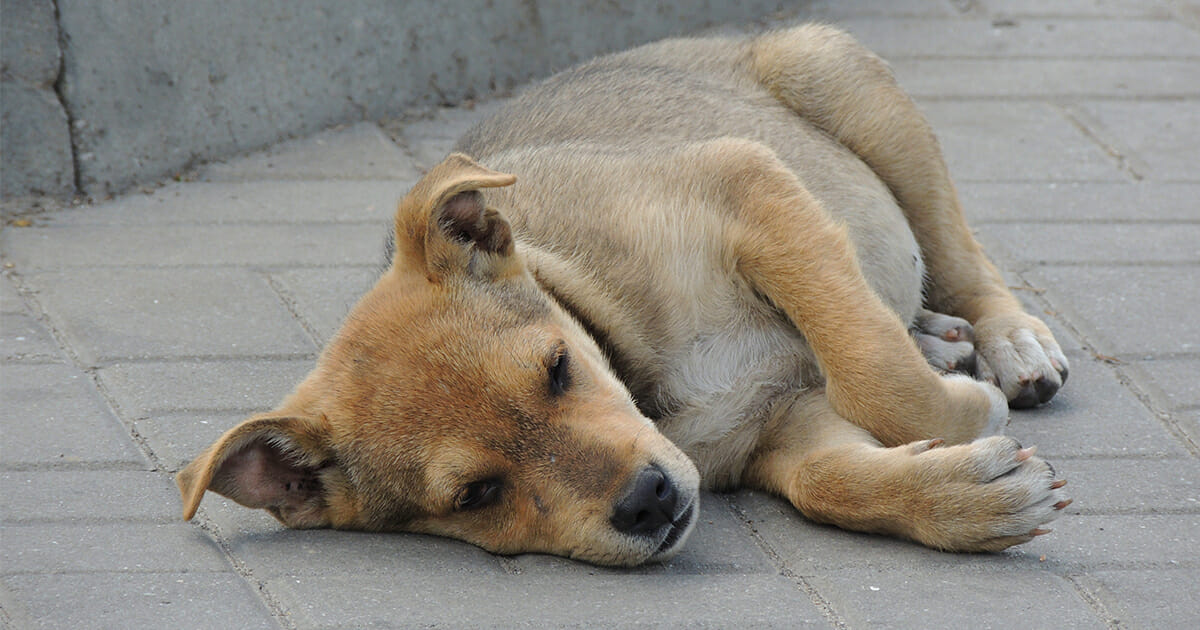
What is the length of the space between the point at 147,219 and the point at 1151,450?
399 centimetres

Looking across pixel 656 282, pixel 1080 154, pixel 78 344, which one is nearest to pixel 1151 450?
pixel 656 282

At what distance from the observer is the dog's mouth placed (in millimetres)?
3293

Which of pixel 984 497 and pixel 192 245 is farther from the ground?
pixel 984 497

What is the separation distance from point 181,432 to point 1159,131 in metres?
4.87

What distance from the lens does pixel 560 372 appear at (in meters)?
3.39

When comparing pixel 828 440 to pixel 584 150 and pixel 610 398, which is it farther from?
pixel 584 150

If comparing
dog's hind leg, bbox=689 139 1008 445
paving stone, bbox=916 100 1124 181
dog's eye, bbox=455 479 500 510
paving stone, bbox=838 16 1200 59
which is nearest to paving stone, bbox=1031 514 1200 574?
dog's hind leg, bbox=689 139 1008 445

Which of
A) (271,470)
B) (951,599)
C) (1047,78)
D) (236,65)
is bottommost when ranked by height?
(1047,78)

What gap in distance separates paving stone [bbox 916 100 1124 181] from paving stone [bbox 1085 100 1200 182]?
193 millimetres

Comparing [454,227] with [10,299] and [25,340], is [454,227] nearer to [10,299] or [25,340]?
[25,340]

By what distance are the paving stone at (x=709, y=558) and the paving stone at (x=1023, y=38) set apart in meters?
4.51

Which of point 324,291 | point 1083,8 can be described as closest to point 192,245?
point 324,291

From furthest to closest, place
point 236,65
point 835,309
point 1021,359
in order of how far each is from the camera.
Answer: point 236,65 → point 1021,359 → point 835,309

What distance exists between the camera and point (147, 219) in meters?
5.62
